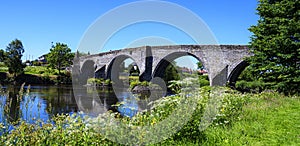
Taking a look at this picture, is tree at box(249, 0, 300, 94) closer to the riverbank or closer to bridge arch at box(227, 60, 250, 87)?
bridge arch at box(227, 60, 250, 87)

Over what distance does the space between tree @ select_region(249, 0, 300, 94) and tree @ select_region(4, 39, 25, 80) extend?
41.3 metres

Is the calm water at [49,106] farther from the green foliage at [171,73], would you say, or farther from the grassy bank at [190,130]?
the green foliage at [171,73]

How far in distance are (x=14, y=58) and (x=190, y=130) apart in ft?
151

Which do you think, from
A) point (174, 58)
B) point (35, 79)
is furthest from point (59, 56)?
point (174, 58)

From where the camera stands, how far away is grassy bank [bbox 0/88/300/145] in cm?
437

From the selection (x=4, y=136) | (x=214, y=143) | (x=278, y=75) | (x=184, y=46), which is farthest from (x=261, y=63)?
(x=184, y=46)

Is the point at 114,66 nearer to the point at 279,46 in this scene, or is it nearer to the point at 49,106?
the point at 279,46

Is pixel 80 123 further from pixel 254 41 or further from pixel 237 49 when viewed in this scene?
pixel 237 49

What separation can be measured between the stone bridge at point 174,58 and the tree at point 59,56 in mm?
4334

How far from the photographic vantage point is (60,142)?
4.35m

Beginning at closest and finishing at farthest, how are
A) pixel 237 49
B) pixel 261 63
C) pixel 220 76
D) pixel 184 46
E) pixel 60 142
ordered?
pixel 60 142 < pixel 261 63 < pixel 237 49 < pixel 220 76 < pixel 184 46

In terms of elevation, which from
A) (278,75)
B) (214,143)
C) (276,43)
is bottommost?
(214,143)

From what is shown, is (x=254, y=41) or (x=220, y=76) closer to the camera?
(x=254, y=41)

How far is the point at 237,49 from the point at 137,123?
23.4 m
